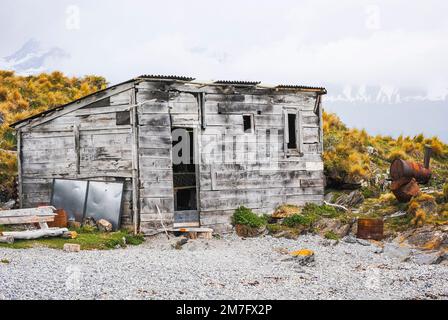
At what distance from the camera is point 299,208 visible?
64.1 feet

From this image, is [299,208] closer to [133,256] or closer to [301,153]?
[301,153]

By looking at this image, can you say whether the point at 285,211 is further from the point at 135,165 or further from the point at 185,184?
the point at 135,165

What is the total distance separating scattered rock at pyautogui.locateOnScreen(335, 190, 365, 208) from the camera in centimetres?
2108

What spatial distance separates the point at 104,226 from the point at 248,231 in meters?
4.46

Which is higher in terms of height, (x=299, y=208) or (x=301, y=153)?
(x=301, y=153)

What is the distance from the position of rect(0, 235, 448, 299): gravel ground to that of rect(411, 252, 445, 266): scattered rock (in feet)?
1.19

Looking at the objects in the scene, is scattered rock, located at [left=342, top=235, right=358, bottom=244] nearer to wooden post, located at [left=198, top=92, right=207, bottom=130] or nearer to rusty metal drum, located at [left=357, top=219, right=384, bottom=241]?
rusty metal drum, located at [left=357, top=219, right=384, bottom=241]

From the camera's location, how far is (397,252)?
51.6 ft

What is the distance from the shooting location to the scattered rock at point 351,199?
69.2ft

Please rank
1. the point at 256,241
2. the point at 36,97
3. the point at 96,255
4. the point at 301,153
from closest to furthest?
the point at 96,255
the point at 256,241
the point at 301,153
the point at 36,97

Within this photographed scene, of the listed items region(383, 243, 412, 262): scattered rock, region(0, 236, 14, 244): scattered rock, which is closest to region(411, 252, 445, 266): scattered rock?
region(383, 243, 412, 262): scattered rock

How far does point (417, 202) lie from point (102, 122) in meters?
10.1

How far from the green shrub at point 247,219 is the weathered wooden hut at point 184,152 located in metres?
0.20
